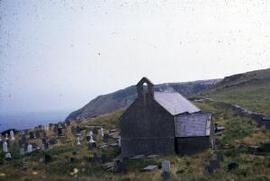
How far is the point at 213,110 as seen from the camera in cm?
5438

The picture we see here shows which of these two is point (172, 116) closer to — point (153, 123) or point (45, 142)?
point (153, 123)

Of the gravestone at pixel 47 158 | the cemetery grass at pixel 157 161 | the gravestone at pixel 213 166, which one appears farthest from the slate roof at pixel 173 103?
the gravestone at pixel 213 166

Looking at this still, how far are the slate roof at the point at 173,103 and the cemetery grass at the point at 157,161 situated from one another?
3.71 m

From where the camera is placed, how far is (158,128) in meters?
34.5

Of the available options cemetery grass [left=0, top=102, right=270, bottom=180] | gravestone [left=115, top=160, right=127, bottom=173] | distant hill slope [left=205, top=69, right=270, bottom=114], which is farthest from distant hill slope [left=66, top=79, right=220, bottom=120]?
gravestone [left=115, top=160, right=127, bottom=173]

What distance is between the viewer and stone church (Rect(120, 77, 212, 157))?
33219 mm

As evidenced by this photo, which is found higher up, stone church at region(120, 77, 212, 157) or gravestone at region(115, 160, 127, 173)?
stone church at region(120, 77, 212, 157)

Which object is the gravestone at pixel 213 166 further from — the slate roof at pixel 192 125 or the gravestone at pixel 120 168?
the slate roof at pixel 192 125

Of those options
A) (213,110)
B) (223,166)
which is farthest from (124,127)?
(213,110)

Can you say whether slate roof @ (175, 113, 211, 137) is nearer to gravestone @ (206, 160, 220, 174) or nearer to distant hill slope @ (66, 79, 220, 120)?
gravestone @ (206, 160, 220, 174)

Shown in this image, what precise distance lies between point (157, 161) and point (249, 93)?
154 ft

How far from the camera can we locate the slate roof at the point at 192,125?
109 feet

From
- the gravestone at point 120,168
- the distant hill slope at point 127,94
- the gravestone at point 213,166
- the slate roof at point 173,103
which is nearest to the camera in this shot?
the gravestone at point 213,166

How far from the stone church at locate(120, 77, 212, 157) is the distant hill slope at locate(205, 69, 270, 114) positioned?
19255mm
